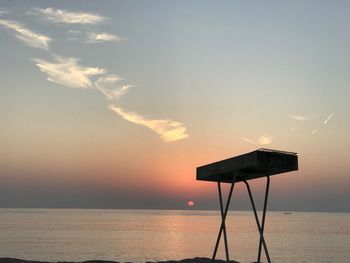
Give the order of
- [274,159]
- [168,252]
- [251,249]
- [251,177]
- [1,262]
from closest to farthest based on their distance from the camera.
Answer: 1. [274,159]
2. [251,177]
3. [1,262]
4. [168,252]
5. [251,249]

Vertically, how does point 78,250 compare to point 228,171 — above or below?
below

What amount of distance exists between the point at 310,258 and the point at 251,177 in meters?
49.9

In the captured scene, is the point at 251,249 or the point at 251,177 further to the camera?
the point at 251,249

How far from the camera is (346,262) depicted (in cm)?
5853

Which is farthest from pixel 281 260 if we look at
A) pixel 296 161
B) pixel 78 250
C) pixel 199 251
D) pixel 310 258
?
pixel 296 161

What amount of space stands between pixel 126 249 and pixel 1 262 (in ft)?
157

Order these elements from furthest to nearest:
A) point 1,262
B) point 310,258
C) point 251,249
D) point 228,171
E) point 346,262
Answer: point 251,249 < point 310,258 < point 346,262 < point 1,262 < point 228,171

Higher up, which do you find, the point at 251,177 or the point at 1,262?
the point at 251,177

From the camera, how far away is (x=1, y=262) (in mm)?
23312

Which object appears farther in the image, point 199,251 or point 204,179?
point 199,251

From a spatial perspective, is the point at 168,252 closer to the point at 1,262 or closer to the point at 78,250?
the point at 78,250

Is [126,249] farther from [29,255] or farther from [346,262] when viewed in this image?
[346,262]

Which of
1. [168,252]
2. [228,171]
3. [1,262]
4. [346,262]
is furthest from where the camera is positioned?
[168,252]

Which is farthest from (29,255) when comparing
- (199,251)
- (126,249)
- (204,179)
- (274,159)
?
(274,159)
